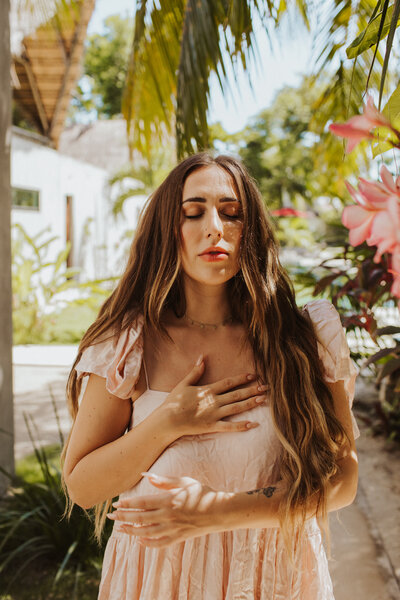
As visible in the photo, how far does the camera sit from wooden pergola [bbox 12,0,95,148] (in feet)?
33.1

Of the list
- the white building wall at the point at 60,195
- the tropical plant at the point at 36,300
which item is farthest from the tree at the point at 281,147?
the tropical plant at the point at 36,300

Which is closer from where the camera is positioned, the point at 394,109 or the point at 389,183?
the point at 389,183

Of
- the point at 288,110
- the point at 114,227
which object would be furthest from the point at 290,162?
the point at 114,227

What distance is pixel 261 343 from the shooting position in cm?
156

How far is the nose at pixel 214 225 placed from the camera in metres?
1.49

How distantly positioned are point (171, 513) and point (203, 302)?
66cm

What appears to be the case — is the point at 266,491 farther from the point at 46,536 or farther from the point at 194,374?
the point at 46,536

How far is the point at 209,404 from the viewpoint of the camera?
144 centimetres

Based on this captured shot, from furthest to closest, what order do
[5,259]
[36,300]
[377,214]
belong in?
→ [36,300] → [5,259] → [377,214]

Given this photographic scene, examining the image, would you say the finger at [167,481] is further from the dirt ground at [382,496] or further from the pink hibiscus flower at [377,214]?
the dirt ground at [382,496]

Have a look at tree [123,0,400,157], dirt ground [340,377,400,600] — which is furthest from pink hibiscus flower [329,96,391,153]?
dirt ground [340,377,400,600]

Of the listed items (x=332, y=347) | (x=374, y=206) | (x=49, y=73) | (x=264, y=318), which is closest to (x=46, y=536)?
(x=264, y=318)

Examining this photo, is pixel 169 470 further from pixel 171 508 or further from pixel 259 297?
pixel 259 297

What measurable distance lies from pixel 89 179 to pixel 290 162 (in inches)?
561
